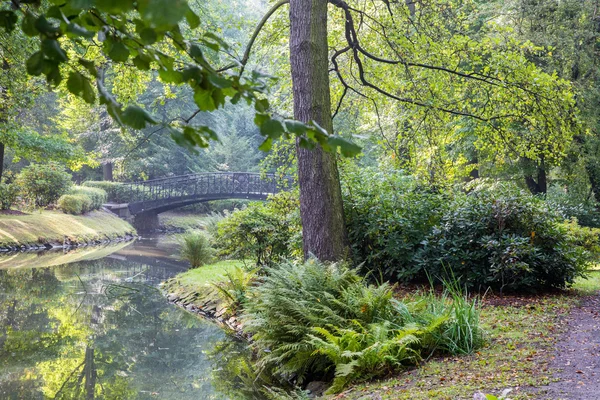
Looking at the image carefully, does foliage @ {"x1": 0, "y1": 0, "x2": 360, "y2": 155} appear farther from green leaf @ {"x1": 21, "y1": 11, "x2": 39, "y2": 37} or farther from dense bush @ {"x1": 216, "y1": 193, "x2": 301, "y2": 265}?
dense bush @ {"x1": 216, "y1": 193, "x2": 301, "y2": 265}

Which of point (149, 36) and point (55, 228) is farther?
point (55, 228)

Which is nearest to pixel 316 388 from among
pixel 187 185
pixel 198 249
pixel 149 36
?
pixel 149 36

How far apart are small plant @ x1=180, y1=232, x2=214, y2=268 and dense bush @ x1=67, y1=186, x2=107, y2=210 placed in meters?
11.3

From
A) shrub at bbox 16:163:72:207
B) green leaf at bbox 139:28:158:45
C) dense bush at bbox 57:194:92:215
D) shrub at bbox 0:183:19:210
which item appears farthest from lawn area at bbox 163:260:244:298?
dense bush at bbox 57:194:92:215

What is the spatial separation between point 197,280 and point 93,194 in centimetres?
1541

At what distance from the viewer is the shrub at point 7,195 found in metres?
18.1

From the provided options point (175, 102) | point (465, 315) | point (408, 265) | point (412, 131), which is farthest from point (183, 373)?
point (175, 102)

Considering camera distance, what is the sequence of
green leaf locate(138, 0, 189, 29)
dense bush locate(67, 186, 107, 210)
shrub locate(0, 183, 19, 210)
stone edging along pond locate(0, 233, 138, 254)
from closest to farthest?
green leaf locate(138, 0, 189, 29) < stone edging along pond locate(0, 233, 138, 254) < shrub locate(0, 183, 19, 210) < dense bush locate(67, 186, 107, 210)

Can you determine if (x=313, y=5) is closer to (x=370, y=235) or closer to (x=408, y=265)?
(x=370, y=235)

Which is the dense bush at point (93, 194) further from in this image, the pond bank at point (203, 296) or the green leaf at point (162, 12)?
the green leaf at point (162, 12)

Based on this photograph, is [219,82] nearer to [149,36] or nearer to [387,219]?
[149,36]

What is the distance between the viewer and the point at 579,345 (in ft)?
15.3

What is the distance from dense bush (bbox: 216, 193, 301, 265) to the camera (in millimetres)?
9234

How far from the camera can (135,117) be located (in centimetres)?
135
